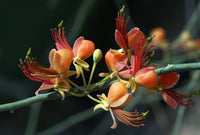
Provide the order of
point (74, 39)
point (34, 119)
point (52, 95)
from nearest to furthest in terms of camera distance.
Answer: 1. point (52, 95)
2. point (34, 119)
3. point (74, 39)

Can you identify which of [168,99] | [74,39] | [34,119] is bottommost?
[34,119]

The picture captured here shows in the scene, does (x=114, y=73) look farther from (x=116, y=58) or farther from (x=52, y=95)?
(x=52, y=95)

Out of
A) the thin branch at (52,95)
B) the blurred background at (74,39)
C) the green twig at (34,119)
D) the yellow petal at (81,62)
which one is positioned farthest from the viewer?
the blurred background at (74,39)

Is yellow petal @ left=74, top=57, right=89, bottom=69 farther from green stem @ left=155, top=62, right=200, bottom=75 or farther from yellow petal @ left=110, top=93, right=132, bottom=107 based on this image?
green stem @ left=155, top=62, right=200, bottom=75

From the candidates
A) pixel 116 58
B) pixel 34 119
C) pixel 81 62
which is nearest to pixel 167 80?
pixel 116 58

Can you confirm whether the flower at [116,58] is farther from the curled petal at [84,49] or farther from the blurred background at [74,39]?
the blurred background at [74,39]

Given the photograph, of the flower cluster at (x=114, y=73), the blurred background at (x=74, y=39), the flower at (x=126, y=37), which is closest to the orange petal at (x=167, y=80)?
the flower cluster at (x=114, y=73)

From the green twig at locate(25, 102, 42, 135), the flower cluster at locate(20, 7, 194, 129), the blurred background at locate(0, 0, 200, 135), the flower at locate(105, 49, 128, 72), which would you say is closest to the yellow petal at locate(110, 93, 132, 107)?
the flower cluster at locate(20, 7, 194, 129)
